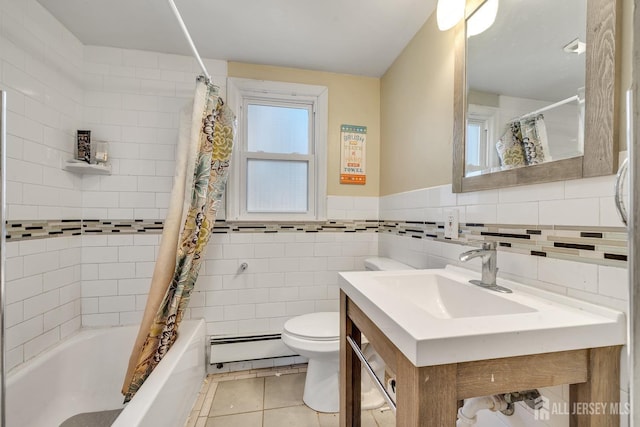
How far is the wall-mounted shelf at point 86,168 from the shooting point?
5.00 feet

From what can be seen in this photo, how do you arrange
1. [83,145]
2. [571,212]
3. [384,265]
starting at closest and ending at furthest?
[571,212] < [83,145] < [384,265]

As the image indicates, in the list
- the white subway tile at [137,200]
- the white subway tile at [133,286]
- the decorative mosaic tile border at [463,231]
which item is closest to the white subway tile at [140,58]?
the white subway tile at [137,200]

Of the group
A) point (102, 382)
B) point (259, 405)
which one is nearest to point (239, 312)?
point (259, 405)

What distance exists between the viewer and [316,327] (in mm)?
1503

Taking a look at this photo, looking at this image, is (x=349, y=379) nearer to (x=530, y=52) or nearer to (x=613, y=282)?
(x=613, y=282)

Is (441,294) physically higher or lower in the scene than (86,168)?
lower

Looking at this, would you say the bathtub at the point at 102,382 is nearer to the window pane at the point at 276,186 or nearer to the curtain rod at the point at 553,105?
the window pane at the point at 276,186

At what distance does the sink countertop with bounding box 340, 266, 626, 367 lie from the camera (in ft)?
1.69

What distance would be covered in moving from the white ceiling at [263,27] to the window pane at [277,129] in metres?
0.33

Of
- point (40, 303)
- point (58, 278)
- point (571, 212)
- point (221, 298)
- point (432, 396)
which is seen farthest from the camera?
point (221, 298)

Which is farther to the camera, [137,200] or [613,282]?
[137,200]

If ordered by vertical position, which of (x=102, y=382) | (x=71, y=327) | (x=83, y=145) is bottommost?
(x=102, y=382)

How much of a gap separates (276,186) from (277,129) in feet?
1.42

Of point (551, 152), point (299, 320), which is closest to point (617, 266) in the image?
point (551, 152)
